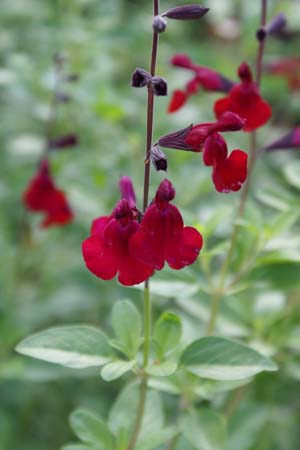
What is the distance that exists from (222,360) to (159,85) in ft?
1.78

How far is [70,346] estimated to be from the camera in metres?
1.32

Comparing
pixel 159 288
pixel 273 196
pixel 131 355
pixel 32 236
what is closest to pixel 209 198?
pixel 32 236

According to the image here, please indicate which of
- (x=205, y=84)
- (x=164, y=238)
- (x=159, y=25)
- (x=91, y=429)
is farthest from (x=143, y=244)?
(x=205, y=84)

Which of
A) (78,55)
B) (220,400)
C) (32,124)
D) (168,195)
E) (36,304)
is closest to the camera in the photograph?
(168,195)

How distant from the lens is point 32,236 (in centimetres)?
275

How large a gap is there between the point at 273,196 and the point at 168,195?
2.39ft

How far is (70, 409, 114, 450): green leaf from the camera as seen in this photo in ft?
4.70

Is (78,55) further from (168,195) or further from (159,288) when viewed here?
(168,195)

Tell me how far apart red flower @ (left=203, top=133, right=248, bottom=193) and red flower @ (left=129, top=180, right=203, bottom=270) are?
0.29 ft

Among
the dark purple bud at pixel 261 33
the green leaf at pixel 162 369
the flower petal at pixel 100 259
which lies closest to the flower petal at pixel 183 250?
the flower petal at pixel 100 259

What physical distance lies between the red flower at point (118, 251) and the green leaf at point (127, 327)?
188 millimetres

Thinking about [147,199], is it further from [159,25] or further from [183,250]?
[159,25]

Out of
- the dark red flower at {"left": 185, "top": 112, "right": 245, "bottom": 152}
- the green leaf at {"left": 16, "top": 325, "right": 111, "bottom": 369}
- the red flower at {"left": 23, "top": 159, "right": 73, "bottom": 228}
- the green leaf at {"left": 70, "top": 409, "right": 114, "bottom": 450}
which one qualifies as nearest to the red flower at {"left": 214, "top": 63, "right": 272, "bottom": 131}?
the dark red flower at {"left": 185, "top": 112, "right": 245, "bottom": 152}

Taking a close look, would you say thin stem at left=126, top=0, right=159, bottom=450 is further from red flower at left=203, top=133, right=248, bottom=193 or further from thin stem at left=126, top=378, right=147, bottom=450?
red flower at left=203, top=133, right=248, bottom=193
